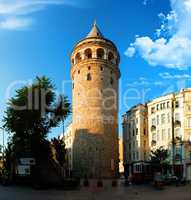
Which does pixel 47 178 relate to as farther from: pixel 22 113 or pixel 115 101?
pixel 115 101

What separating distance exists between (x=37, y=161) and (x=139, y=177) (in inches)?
589

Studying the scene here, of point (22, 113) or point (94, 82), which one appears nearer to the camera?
point (22, 113)

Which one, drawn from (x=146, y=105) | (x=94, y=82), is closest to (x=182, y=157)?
(x=146, y=105)

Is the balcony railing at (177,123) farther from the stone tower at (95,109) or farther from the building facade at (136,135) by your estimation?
the stone tower at (95,109)

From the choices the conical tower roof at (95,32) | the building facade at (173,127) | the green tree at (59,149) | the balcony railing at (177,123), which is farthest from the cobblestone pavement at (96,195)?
the conical tower roof at (95,32)

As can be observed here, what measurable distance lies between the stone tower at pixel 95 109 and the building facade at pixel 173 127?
7.34m

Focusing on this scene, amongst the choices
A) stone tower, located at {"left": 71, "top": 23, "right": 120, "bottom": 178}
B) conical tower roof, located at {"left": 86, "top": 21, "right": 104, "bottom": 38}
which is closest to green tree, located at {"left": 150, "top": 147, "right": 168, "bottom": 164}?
stone tower, located at {"left": 71, "top": 23, "right": 120, "bottom": 178}

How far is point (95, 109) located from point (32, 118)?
18971 mm

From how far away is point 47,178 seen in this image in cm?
5225

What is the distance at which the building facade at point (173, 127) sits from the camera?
224 feet

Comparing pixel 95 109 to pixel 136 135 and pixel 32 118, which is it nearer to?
pixel 136 135

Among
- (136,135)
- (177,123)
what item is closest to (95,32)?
(136,135)

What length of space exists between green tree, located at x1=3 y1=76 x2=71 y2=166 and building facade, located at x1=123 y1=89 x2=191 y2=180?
2277 cm

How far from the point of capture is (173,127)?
71.3m
